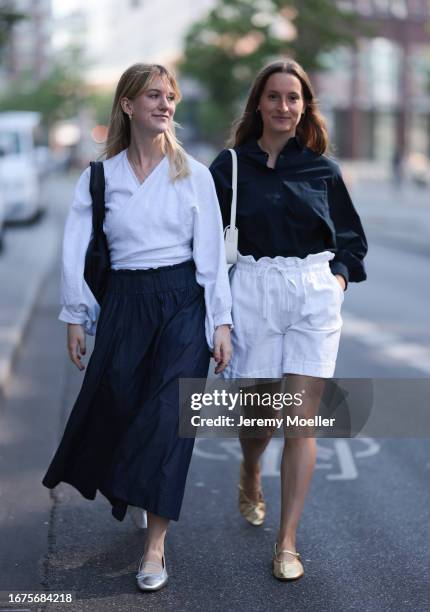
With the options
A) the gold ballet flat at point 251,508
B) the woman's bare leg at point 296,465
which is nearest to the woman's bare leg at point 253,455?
the gold ballet flat at point 251,508

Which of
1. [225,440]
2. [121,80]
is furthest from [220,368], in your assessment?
[225,440]

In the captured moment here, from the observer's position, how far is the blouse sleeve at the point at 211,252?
12.6 ft

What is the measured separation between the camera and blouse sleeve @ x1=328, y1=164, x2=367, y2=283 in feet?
13.5

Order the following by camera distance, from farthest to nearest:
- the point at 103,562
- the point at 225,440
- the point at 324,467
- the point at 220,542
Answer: the point at 225,440 → the point at 324,467 → the point at 220,542 → the point at 103,562

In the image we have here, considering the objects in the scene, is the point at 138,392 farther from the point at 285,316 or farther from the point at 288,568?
the point at 288,568

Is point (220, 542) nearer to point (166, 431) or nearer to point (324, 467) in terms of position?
point (166, 431)

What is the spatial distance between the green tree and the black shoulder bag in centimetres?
3904

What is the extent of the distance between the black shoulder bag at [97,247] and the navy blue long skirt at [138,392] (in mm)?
48

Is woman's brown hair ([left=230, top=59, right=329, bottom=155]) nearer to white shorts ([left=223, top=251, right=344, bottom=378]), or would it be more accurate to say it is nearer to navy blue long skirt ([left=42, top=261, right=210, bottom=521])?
white shorts ([left=223, top=251, right=344, bottom=378])

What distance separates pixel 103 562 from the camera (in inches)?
157

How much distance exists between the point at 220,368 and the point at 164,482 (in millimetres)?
489

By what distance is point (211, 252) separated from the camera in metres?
3.85

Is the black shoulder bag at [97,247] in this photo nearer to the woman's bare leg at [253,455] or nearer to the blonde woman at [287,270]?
the blonde woman at [287,270]

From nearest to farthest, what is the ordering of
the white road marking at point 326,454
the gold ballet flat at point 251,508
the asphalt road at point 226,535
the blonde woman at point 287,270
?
the asphalt road at point 226,535
the blonde woman at point 287,270
the gold ballet flat at point 251,508
the white road marking at point 326,454
